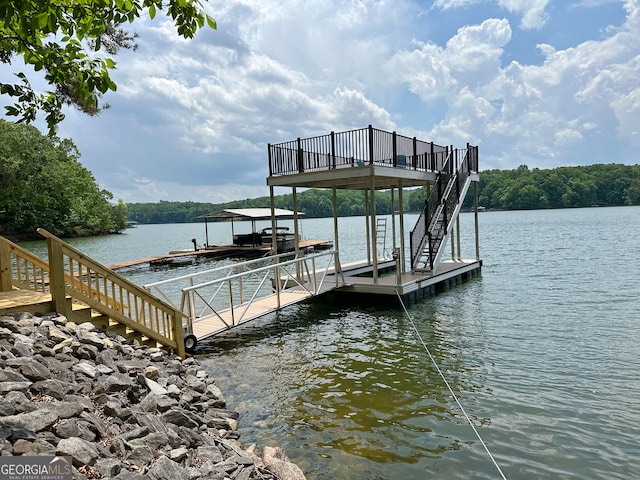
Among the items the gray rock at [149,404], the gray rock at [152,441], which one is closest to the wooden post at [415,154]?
the gray rock at [149,404]

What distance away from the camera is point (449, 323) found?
405 inches

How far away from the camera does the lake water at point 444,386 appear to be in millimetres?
4707

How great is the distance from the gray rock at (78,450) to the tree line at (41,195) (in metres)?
43.7

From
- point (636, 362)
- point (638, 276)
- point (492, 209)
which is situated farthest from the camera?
point (492, 209)

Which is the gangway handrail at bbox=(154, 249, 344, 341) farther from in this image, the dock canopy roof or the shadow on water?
the dock canopy roof

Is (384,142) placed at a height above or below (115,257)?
above

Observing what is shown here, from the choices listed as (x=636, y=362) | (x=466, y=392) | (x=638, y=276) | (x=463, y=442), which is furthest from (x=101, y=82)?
(x=638, y=276)

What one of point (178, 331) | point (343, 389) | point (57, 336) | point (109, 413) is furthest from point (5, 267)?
point (343, 389)

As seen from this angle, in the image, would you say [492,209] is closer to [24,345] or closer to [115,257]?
[115,257]

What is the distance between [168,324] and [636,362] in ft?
26.5

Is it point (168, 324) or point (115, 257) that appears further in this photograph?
point (115, 257)

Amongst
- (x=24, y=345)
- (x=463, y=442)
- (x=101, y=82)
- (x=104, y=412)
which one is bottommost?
(x=463, y=442)

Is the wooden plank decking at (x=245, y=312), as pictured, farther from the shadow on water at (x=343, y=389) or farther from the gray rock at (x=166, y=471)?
the gray rock at (x=166, y=471)

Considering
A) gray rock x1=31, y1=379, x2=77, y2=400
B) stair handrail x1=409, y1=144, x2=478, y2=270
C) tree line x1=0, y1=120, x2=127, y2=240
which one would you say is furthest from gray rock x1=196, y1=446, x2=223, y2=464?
tree line x1=0, y1=120, x2=127, y2=240
